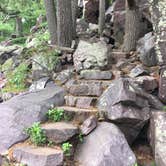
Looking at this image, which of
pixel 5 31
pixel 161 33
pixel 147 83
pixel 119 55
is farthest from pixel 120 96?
pixel 5 31

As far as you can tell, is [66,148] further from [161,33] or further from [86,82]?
[161,33]

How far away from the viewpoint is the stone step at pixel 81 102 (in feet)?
25.2

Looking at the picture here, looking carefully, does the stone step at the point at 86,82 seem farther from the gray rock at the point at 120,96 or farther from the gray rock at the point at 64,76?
the gray rock at the point at 120,96

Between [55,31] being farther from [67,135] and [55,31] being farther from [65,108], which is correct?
[67,135]

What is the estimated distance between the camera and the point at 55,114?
7324 millimetres

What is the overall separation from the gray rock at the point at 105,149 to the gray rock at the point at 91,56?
275 centimetres

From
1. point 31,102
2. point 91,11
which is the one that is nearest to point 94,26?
point 91,11

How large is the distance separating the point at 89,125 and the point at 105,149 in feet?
2.14

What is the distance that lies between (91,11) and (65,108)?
10284 millimetres

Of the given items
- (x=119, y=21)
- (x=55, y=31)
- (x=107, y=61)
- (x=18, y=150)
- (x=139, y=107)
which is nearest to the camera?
(x=18, y=150)

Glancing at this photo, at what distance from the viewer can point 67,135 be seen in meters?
6.54

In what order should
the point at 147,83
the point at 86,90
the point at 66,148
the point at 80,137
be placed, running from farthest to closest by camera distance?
the point at 86,90, the point at 147,83, the point at 80,137, the point at 66,148

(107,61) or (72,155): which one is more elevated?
(107,61)

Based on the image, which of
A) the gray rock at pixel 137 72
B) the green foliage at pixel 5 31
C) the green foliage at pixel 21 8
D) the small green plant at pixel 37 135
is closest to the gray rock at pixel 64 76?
the gray rock at pixel 137 72
